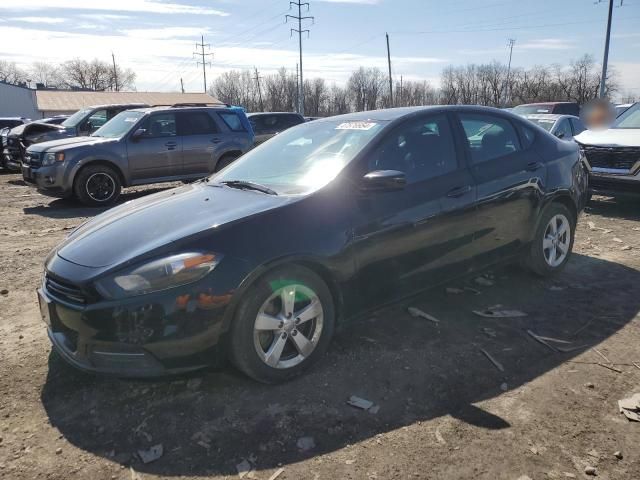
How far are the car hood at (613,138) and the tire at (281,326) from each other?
6.78 meters

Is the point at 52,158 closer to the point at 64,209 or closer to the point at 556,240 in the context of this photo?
the point at 64,209

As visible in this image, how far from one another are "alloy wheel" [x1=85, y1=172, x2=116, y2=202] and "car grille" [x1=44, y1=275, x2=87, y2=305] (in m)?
7.34

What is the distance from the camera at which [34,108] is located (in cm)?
6175

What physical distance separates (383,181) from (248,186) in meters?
1.04

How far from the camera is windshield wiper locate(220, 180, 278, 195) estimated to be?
11.8 feet

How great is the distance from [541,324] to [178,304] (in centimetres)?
284

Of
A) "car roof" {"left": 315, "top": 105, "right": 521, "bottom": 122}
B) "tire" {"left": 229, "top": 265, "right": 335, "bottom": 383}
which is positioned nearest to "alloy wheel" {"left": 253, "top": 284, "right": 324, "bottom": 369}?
"tire" {"left": 229, "top": 265, "right": 335, "bottom": 383}

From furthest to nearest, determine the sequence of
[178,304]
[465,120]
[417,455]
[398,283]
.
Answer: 1. [465,120]
2. [398,283]
3. [178,304]
4. [417,455]

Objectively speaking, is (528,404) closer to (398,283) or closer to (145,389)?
(398,283)

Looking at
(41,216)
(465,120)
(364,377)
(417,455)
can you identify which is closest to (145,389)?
(364,377)

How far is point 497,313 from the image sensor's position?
14.1 feet

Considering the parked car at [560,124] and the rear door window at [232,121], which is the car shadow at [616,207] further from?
the rear door window at [232,121]

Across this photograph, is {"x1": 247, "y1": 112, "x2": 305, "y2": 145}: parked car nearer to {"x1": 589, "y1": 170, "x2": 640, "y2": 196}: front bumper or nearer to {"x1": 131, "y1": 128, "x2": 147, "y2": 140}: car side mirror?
{"x1": 131, "y1": 128, "x2": 147, "y2": 140}: car side mirror

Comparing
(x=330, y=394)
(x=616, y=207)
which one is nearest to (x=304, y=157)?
(x=330, y=394)
